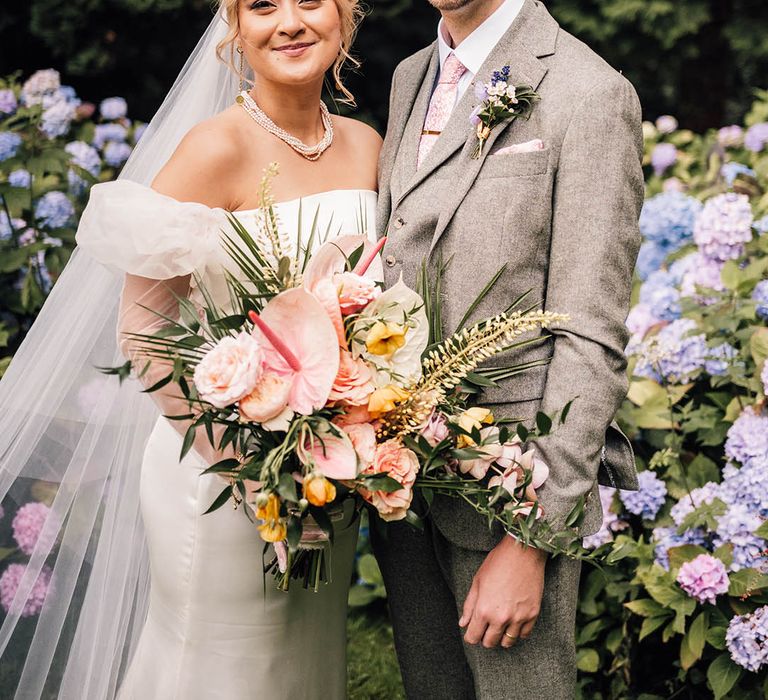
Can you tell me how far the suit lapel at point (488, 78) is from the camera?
229 cm

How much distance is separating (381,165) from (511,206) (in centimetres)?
54

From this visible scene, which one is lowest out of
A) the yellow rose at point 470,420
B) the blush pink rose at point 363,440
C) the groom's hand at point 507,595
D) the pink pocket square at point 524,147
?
the groom's hand at point 507,595

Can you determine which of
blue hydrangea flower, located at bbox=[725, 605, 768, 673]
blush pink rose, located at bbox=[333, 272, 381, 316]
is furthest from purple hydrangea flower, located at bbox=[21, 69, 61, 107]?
blue hydrangea flower, located at bbox=[725, 605, 768, 673]

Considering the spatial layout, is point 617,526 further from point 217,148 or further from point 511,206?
point 217,148

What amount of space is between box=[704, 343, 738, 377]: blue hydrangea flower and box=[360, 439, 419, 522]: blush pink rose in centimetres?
162

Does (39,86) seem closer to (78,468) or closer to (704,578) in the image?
(78,468)

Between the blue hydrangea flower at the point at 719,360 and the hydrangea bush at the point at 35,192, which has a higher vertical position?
the hydrangea bush at the point at 35,192

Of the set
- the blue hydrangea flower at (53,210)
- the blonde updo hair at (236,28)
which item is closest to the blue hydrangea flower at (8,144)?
the blue hydrangea flower at (53,210)

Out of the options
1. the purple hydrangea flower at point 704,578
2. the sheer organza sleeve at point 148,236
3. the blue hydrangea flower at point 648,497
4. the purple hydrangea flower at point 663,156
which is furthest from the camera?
the purple hydrangea flower at point 663,156

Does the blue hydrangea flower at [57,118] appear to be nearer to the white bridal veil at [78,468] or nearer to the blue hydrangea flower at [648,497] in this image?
the white bridal veil at [78,468]

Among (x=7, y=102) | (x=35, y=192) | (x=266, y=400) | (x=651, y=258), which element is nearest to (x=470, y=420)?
(x=266, y=400)

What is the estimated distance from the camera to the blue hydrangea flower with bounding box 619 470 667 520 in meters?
3.20

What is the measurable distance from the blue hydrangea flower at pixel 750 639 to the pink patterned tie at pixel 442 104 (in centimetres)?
154

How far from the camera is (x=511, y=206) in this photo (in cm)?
222
